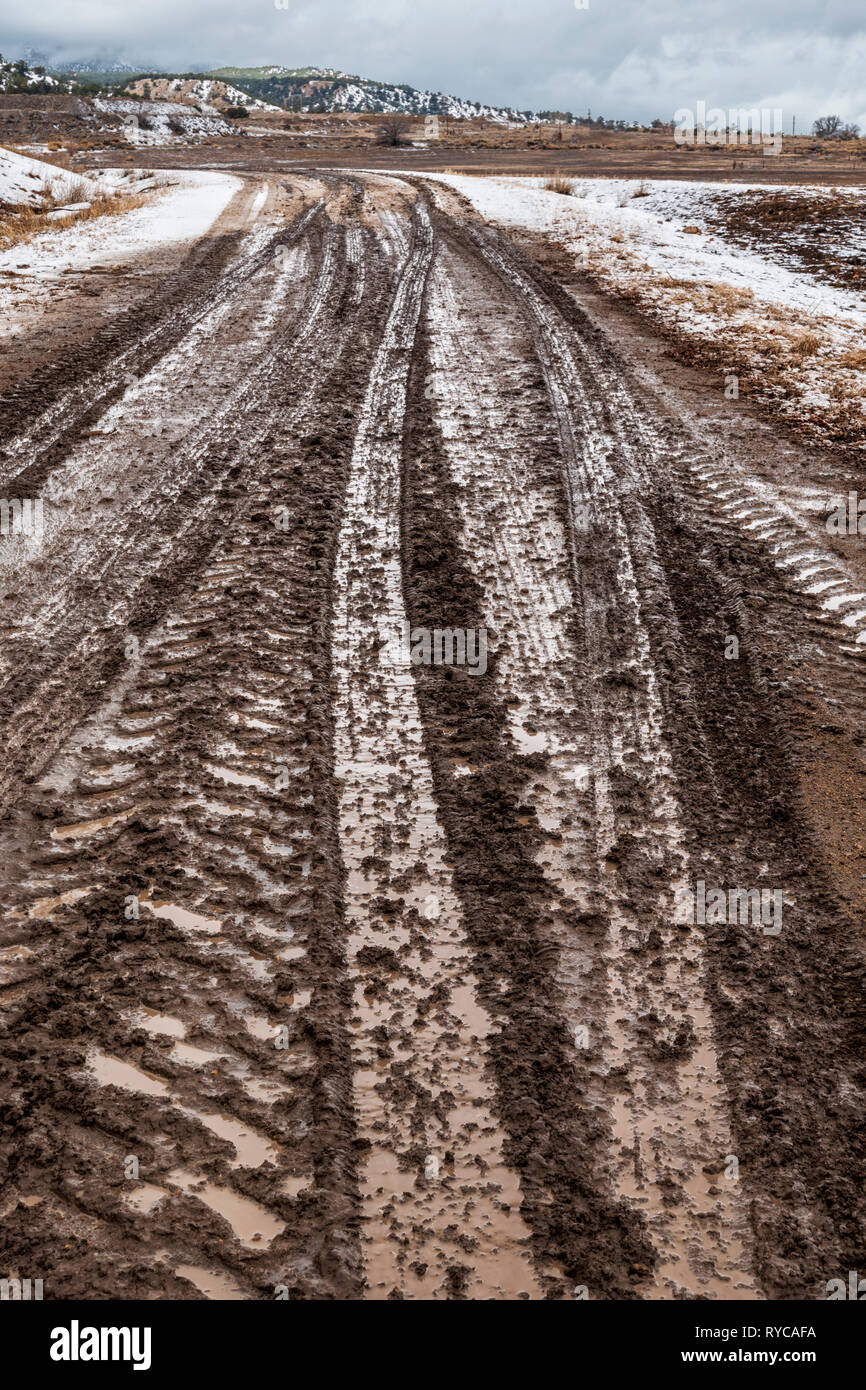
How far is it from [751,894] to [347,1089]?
6.46ft

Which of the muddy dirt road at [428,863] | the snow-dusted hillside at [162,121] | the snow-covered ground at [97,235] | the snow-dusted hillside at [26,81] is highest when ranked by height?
the snow-dusted hillside at [26,81]

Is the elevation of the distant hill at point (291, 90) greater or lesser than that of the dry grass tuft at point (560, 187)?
greater

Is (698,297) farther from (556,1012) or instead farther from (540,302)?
(556,1012)

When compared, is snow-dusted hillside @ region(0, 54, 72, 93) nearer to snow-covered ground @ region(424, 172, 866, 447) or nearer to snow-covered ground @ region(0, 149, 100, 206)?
snow-covered ground @ region(0, 149, 100, 206)

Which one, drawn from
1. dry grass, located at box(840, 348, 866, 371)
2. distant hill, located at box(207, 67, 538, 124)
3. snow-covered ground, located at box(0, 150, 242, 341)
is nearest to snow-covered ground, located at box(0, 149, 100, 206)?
snow-covered ground, located at box(0, 150, 242, 341)

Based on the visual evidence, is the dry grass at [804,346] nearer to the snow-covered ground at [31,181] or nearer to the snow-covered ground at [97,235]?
the snow-covered ground at [97,235]

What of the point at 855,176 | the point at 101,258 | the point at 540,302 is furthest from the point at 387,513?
the point at 855,176

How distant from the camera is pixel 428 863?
4.06 metres

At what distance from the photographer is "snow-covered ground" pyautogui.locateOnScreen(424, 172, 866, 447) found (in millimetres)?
9633

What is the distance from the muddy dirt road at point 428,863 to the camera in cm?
283

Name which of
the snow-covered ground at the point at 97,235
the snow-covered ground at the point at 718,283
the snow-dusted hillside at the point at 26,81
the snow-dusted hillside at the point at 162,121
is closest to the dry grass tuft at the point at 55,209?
the snow-covered ground at the point at 97,235

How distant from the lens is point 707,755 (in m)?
4.72

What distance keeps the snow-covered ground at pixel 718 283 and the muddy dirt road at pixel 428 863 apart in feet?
6.85

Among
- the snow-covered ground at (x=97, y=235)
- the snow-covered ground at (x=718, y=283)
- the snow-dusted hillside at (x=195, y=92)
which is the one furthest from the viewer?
the snow-dusted hillside at (x=195, y=92)
